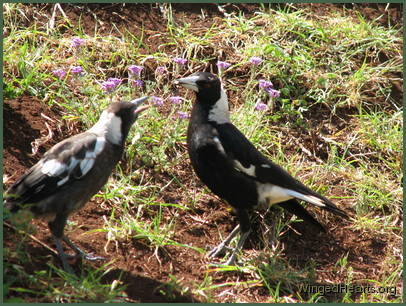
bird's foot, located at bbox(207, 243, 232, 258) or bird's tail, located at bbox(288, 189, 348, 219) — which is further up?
bird's tail, located at bbox(288, 189, 348, 219)

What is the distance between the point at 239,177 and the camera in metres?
4.09

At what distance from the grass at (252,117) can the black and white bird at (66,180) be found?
0.90ft

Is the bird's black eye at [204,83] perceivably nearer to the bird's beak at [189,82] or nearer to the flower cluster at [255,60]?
the bird's beak at [189,82]

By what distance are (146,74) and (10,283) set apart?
2.66m

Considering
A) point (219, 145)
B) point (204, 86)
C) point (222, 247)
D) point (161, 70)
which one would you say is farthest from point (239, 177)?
point (161, 70)

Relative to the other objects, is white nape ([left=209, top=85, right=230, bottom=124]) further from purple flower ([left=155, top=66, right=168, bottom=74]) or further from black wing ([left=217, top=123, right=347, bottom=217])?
purple flower ([left=155, top=66, right=168, bottom=74])

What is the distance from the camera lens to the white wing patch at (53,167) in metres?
3.50

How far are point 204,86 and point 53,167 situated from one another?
132 centimetres

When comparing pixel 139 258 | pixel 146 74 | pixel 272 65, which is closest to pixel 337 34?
pixel 272 65

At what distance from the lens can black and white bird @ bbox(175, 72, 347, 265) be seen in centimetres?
409

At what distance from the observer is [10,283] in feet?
10.1

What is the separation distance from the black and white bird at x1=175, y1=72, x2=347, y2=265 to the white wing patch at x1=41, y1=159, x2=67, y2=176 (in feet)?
3.13

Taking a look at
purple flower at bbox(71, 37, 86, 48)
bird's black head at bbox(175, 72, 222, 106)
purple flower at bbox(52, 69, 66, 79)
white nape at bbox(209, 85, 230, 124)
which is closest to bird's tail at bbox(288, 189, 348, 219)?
white nape at bbox(209, 85, 230, 124)

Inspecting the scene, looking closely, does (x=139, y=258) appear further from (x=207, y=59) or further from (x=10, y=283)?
(x=207, y=59)
